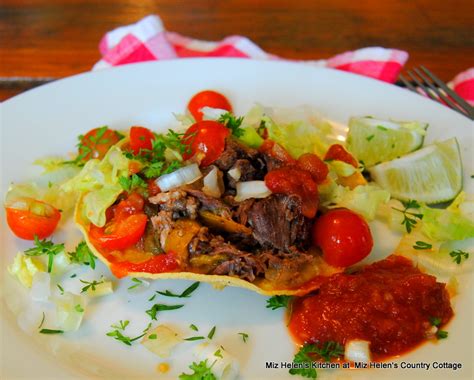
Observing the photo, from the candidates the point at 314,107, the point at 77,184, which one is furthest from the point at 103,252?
the point at 314,107

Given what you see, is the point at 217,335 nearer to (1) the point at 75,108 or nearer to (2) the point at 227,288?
(2) the point at 227,288

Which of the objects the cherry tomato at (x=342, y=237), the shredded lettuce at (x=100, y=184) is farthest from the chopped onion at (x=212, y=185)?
the cherry tomato at (x=342, y=237)

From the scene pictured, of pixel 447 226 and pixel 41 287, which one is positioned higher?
pixel 447 226

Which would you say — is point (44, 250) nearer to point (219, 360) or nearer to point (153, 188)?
point (153, 188)

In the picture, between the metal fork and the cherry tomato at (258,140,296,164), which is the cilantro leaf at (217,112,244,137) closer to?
the cherry tomato at (258,140,296,164)

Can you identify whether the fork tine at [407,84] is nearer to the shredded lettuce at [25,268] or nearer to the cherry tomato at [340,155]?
the cherry tomato at [340,155]

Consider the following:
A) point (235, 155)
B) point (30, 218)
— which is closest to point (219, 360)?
point (235, 155)
